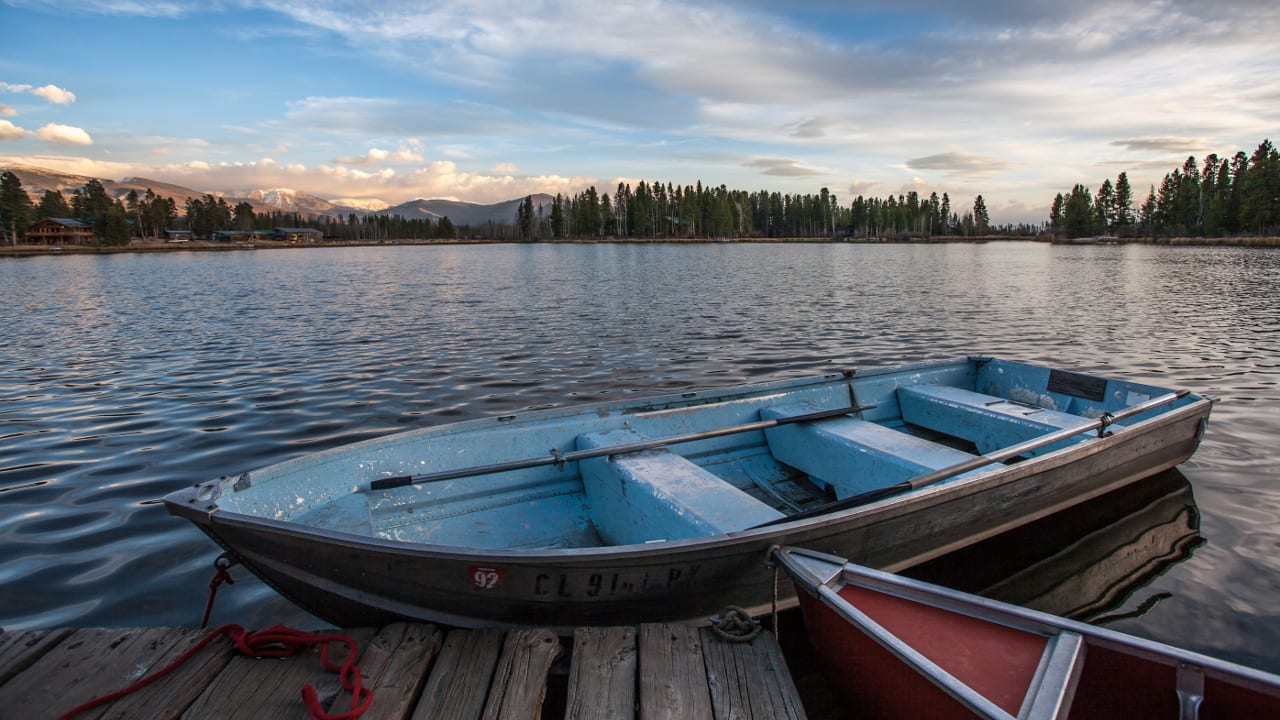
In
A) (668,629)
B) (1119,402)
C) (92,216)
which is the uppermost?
(92,216)

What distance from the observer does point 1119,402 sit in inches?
354

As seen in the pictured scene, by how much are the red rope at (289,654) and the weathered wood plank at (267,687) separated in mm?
52

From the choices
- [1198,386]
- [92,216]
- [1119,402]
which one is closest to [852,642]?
[1119,402]

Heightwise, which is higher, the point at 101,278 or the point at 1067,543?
the point at 101,278

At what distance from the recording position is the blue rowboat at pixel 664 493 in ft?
14.3

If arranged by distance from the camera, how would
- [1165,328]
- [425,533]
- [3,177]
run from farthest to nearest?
[3,177]
[1165,328]
[425,533]

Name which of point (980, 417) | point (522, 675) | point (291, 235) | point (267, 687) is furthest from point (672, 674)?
point (291, 235)

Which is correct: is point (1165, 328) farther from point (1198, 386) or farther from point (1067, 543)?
point (1067, 543)

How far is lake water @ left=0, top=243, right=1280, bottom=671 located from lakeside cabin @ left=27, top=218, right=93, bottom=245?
120 m

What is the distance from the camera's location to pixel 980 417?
28.0ft

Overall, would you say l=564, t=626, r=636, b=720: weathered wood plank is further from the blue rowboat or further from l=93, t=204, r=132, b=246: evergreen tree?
l=93, t=204, r=132, b=246: evergreen tree

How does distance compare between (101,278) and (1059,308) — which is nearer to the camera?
(1059,308)

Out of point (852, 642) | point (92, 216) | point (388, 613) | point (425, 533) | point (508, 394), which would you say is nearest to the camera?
point (852, 642)

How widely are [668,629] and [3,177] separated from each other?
518 ft
